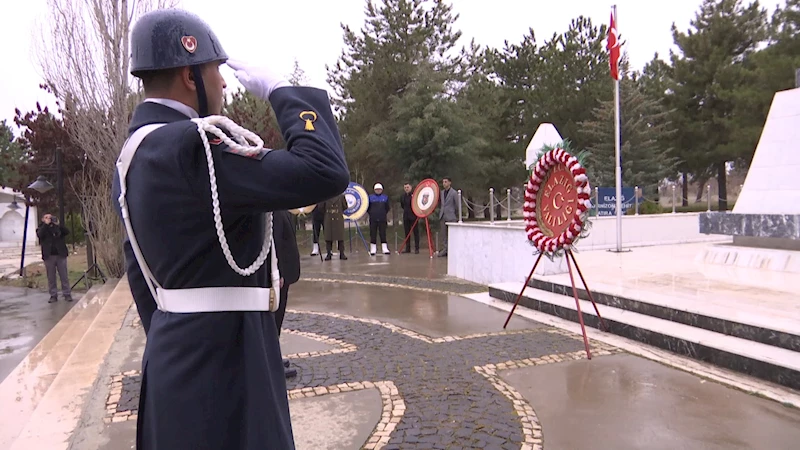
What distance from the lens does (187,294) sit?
4.55 feet

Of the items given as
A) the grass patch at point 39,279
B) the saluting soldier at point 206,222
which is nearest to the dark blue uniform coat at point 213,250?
the saluting soldier at point 206,222

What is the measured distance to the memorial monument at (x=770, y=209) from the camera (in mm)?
7934

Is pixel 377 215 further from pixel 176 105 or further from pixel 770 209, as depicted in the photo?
pixel 176 105

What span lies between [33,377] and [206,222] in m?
5.09

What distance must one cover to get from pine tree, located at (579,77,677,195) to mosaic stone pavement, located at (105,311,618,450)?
60.4ft

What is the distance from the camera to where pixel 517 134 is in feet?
80.6

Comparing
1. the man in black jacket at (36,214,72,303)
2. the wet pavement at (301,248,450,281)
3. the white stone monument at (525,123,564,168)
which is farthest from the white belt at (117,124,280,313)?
the white stone monument at (525,123,564,168)

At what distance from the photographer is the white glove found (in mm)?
1476

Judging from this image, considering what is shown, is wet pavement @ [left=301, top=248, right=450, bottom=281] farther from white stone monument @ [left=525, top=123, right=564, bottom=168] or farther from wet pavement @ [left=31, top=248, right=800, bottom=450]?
wet pavement @ [left=31, top=248, right=800, bottom=450]

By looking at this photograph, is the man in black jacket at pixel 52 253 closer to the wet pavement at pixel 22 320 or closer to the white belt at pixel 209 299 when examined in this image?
the wet pavement at pixel 22 320

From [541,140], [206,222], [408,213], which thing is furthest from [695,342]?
[541,140]

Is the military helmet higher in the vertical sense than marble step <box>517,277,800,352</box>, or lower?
higher

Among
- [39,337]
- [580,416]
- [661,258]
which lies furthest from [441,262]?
[580,416]

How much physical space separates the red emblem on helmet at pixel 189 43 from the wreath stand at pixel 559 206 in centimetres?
417
